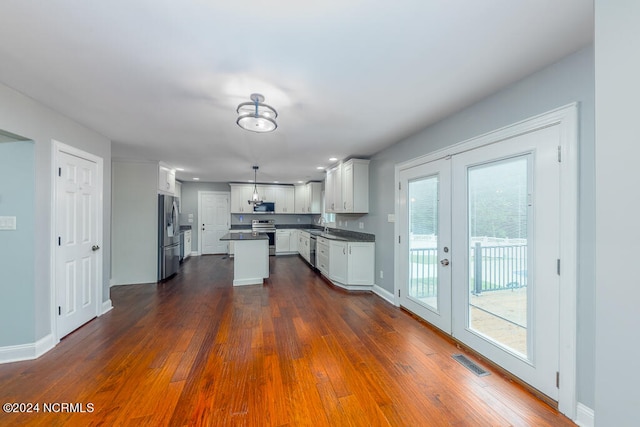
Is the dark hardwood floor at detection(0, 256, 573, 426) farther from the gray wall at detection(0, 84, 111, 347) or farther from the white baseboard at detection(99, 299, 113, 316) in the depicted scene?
the gray wall at detection(0, 84, 111, 347)

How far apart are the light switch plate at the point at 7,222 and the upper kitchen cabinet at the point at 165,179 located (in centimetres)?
260

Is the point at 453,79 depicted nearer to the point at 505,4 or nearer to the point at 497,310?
the point at 505,4

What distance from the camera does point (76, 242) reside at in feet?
9.36

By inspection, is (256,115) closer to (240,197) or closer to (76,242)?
(76,242)

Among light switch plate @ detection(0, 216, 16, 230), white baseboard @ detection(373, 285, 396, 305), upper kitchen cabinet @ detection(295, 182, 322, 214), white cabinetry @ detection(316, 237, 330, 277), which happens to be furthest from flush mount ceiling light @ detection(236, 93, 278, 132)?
upper kitchen cabinet @ detection(295, 182, 322, 214)

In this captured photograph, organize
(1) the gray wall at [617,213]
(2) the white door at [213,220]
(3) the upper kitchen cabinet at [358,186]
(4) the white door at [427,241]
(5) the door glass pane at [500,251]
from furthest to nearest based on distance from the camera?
(2) the white door at [213,220], (3) the upper kitchen cabinet at [358,186], (4) the white door at [427,241], (5) the door glass pane at [500,251], (1) the gray wall at [617,213]

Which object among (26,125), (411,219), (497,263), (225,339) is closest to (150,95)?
(26,125)

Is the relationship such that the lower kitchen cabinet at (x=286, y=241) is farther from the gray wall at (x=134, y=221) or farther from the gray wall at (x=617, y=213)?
the gray wall at (x=617, y=213)

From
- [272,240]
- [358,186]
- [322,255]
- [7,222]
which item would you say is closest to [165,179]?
[7,222]

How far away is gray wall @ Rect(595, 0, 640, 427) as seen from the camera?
0.75 metres

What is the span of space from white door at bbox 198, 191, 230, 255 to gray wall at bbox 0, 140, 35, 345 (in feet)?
18.5

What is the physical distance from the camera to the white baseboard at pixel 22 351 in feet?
7.25

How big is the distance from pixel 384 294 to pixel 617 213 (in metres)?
3.48

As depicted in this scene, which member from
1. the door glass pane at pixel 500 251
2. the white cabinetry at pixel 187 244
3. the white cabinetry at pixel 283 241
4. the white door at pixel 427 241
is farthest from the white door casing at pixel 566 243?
the white cabinetry at pixel 187 244
